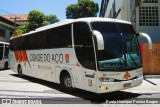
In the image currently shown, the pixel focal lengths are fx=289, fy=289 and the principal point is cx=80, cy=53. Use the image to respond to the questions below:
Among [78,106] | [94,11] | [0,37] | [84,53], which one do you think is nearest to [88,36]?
[84,53]

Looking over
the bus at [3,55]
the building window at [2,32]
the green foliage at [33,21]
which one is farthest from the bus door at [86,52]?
the green foliage at [33,21]

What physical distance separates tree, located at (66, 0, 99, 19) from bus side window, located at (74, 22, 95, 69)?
4412cm

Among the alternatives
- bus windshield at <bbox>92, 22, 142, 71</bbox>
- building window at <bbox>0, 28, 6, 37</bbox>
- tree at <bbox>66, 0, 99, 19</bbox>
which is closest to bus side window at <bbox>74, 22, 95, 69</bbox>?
bus windshield at <bbox>92, 22, 142, 71</bbox>

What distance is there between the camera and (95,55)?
9.63 metres

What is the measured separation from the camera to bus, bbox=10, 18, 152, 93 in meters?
9.59

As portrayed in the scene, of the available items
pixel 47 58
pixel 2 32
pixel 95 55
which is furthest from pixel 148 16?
pixel 2 32

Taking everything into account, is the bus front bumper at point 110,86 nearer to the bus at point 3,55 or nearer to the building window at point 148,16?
the building window at point 148,16

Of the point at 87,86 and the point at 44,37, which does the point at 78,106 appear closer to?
the point at 87,86

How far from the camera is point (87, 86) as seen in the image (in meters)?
10.2

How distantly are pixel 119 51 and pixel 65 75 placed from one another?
302 cm

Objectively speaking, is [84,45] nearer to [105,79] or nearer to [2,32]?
[105,79]

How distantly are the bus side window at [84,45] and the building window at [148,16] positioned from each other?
530 inches

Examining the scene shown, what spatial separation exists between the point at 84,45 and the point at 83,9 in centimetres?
4535

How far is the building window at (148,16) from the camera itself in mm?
23312
